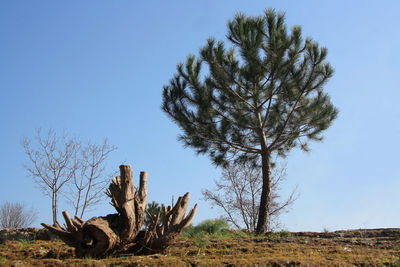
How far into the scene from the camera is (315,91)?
1073 cm

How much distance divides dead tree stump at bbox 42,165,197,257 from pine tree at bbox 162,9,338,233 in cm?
519

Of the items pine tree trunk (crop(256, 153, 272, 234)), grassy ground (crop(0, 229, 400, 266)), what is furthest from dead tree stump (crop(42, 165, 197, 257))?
pine tree trunk (crop(256, 153, 272, 234))

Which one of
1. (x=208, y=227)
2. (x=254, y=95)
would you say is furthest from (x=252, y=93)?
(x=208, y=227)

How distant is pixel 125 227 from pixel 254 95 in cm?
645

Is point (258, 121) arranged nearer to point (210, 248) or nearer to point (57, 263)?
point (210, 248)

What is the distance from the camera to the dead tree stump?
14.9 ft

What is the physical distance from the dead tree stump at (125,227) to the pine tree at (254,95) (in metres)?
5.19

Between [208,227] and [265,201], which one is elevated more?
[265,201]

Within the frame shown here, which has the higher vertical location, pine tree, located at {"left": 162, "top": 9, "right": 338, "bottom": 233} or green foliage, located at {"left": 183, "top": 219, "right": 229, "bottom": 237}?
pine tree, located at {"left": 162, "top": 9, "right": 338, "bottom": 233}

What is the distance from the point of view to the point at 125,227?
473cm

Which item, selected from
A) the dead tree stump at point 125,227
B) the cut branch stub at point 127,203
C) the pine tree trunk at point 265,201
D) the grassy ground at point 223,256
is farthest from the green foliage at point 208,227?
the cut branch stub at point 127,203

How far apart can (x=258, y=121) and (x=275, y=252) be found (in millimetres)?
5938

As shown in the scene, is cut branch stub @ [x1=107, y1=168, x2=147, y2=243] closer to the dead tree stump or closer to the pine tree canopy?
the dead tree stump

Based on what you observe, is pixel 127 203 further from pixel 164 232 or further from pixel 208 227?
pixel 208 227
